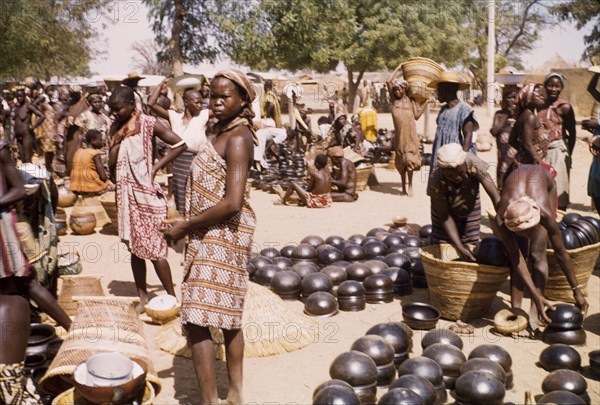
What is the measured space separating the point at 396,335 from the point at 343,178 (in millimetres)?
7264

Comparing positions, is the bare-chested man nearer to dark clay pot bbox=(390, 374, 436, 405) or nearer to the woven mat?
the woven mat

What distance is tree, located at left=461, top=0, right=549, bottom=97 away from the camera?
3891cm

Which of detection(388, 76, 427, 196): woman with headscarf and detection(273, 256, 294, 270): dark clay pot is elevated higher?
detection(388, 76, 427, 196): woman with headscarf

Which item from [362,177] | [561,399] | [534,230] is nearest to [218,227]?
[561,399]

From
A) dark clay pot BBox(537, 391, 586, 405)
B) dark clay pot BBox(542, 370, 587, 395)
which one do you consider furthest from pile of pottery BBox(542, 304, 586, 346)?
dark clay pot BBox(537, 391, 586, 405)

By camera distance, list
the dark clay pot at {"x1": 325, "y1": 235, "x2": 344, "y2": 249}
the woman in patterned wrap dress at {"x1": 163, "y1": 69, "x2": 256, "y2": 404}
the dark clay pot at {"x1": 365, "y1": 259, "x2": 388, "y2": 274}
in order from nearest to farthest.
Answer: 1. the woman in patterned wrap dress at {"x1": 163, "y1": 69, "x2": 256, "y2": 404}
2. the dark clay pot at {"x1": 365, "y1": 259, "x2": 388, "y2": 274}
3. the dark clay pot at {"x1": 325, "y1": 235, "x2": 344, "y2": 249}

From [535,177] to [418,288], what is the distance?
194cm

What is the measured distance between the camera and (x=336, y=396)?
3.73 m

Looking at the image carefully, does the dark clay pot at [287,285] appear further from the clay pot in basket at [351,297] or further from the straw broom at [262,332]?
the straw broom at [262,332]

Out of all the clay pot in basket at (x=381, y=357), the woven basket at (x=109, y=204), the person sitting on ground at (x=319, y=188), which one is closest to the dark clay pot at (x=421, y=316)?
the clay pot in basket at (x=381, y=357)

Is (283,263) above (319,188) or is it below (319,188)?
below

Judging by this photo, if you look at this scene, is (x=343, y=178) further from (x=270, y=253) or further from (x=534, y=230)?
(x=534, y=230)

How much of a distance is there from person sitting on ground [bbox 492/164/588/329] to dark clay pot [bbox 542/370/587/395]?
103 centimetres

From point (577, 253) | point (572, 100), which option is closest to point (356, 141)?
point (577, 253)
